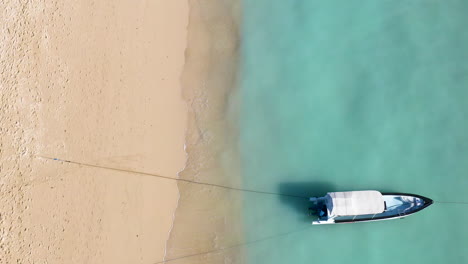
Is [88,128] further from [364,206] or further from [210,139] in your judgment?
[364,206]

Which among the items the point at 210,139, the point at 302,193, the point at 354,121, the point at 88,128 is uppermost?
the point at 354,121

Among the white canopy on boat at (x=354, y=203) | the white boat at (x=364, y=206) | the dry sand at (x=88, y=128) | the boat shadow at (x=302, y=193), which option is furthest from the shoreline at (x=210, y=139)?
the white canopy on boat at (x=354, y=203)

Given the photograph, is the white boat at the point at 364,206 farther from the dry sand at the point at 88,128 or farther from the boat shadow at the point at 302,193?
the dry sand at the point at 88,128

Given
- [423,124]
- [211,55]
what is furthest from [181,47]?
[423,124]

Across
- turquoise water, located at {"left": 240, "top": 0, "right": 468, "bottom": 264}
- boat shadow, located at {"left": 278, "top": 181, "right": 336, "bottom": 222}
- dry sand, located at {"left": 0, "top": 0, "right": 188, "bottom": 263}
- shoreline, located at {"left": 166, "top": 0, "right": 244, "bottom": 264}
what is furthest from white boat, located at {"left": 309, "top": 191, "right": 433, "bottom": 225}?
dry sand, located at {"left": 0, "top": 0, "right": 188, "bottom": 263}

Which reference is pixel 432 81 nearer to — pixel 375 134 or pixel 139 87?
pixel 375 134

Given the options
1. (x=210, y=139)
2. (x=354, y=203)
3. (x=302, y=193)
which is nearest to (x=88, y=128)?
(x=210, y=139)

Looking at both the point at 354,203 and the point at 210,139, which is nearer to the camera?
the point at 354,203
